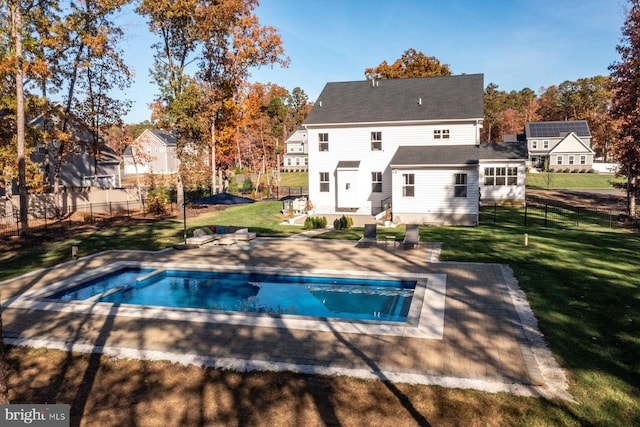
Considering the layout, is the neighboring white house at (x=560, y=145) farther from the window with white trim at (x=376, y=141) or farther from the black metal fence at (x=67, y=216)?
the black metal fence at (x=67, y=216)

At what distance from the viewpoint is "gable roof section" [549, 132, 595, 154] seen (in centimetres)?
7125

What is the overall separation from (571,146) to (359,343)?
7594 centimetres

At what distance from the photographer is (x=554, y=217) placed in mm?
32375

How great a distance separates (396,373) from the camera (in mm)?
8562

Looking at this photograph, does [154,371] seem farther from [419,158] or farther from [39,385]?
[419,158]

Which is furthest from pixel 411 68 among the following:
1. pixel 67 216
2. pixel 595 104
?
pixel 595 104

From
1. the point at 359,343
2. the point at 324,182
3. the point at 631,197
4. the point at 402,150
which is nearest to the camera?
the point at 359,343

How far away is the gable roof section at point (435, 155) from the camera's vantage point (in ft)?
93.3

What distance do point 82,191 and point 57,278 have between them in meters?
21.1

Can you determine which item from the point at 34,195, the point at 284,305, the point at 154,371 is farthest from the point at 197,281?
the point at 34,195

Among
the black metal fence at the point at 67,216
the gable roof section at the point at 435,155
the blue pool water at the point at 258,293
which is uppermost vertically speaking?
the gable roof section at the point at 435,155

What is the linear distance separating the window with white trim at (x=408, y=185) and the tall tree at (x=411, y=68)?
119 feet

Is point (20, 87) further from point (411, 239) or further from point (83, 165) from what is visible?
point (83, 165)

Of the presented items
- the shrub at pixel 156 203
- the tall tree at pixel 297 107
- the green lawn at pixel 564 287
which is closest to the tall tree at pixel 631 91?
the green lawn at pixel 564 287
